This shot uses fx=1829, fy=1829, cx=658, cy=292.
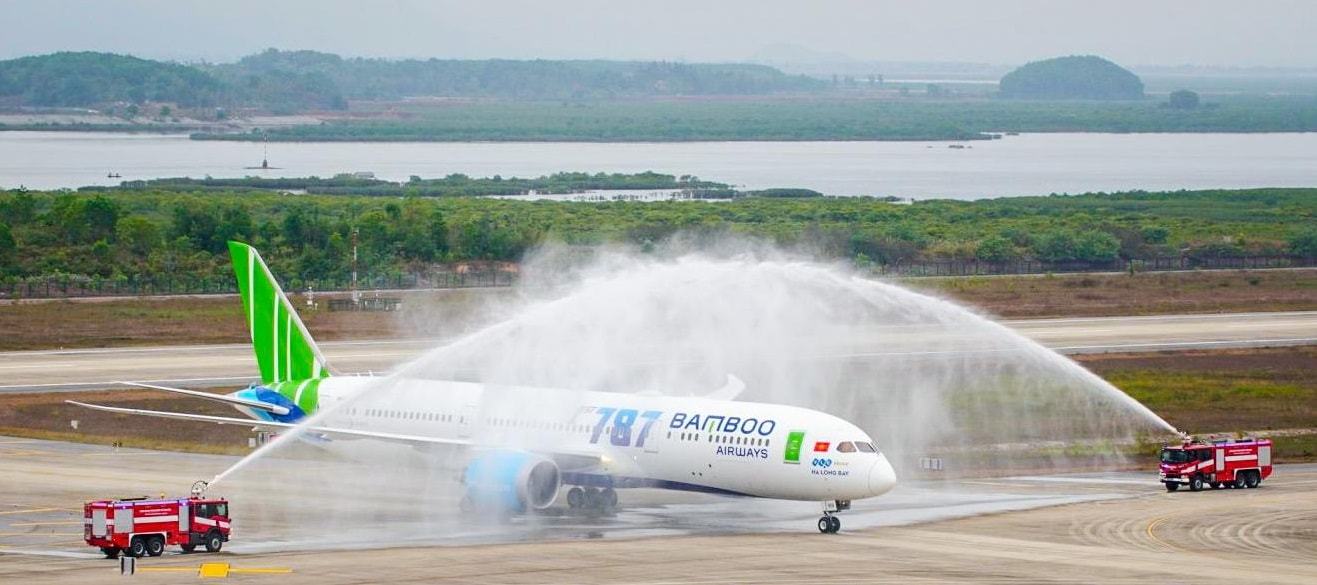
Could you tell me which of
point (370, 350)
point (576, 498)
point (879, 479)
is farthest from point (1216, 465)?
point (370, 350)

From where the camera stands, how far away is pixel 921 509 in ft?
195

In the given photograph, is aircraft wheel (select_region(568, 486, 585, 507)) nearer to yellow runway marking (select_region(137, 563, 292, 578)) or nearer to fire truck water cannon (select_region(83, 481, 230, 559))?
fire truck water cannon (select_region(83, 481, 230, 559))

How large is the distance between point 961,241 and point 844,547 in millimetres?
133720

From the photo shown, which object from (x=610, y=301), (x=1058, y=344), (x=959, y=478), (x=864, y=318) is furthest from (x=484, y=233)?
(x=959, y=478)

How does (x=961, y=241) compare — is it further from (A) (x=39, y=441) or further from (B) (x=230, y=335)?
(A) (x=39, y=441)

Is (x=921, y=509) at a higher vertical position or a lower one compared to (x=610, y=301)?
lower

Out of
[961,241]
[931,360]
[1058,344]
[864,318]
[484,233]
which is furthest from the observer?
[961,241]

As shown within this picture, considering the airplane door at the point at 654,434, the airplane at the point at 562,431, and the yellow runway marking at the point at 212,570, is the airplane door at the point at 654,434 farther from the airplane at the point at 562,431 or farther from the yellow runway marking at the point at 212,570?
the yellow runway marking at the point at 212,570

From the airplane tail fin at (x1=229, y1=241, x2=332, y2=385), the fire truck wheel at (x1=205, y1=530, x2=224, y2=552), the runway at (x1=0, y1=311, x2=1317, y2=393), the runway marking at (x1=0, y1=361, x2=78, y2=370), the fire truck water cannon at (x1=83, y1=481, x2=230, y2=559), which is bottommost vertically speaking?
the runway marking at (x1=0, y1=361, x2=78, y2=370)

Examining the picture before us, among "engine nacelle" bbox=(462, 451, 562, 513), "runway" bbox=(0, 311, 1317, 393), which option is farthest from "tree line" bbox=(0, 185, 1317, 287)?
"engine nacelle" bbox=(462, 451, 562, 513)

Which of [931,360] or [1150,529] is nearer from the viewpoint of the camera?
[1150,529]

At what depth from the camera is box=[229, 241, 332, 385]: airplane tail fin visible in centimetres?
6581

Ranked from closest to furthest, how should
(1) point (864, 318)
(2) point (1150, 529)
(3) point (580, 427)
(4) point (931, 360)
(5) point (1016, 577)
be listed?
(5) point (1016, 577) < (2) point (1150, 529) < (3) point (580, 427) < (4) point (931, 360) < (1) point (864, 318)

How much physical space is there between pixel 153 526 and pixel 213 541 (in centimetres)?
178
